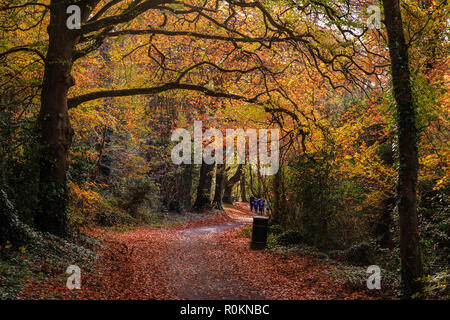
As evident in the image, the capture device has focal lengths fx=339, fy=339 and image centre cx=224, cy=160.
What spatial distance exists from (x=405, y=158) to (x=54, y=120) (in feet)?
28.1

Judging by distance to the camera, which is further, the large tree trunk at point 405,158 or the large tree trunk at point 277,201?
the large tree trunk at point 277,201

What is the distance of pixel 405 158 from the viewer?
6.47 meters

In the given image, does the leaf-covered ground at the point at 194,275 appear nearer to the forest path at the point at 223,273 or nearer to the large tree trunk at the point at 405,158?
the forest path at the point at 223,273

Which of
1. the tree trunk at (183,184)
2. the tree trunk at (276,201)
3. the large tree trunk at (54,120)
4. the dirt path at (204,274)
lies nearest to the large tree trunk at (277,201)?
the tree trunk at (276,201)

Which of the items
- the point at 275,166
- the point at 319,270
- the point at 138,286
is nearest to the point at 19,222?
the point at 138,286

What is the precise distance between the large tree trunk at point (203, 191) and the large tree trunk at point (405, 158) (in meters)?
20.1

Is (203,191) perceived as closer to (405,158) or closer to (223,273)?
(223,273)

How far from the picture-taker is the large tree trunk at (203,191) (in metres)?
26.3

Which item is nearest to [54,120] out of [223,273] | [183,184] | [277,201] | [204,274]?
[204,274]

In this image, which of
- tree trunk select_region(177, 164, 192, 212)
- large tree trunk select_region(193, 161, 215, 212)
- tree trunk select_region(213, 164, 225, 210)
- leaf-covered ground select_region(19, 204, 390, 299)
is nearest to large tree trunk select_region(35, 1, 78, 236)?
leaf-covered ground select_region(19, 204, 390, 299)

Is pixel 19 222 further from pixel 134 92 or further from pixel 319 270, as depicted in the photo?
pixel 319 270

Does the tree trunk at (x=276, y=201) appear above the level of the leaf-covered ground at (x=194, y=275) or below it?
above

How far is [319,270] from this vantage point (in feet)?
30.3
